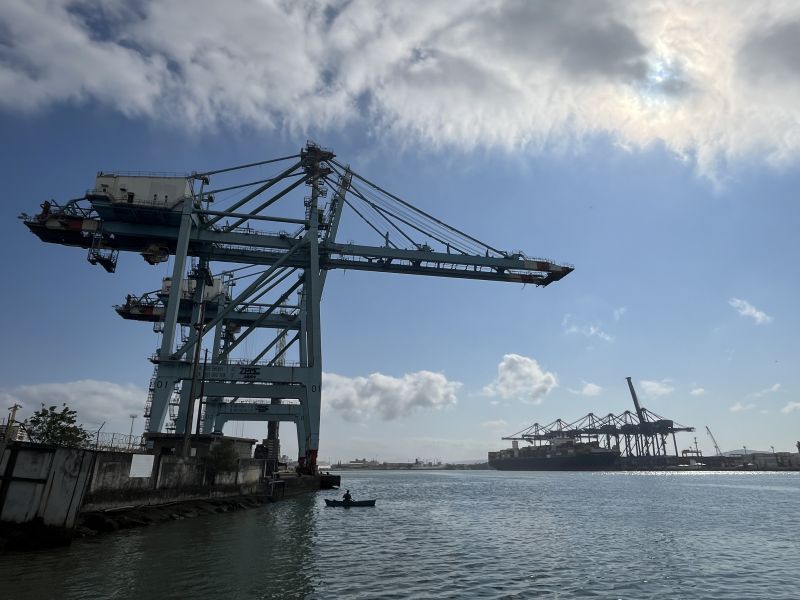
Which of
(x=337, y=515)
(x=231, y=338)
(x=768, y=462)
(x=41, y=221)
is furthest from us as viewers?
(x=768, y=462)

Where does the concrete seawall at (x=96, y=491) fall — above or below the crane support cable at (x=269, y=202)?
below

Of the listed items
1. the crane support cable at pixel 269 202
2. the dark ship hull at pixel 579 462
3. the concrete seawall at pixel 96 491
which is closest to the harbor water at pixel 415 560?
the concrete seawall at pixel 96 491

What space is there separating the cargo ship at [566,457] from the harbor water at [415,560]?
135 meters

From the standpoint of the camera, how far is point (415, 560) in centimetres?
1773

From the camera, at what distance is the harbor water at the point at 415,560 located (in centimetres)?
1334

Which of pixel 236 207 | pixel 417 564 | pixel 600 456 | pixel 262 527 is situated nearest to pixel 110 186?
pixel 236 207

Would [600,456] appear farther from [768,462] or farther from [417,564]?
[417,564]

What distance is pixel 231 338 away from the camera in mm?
67625

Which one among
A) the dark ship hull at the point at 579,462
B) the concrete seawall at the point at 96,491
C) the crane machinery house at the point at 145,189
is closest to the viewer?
the concrete seawall at the point at 96,491

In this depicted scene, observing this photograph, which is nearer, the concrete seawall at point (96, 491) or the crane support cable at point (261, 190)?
the concrete seawall at point (96, 491)

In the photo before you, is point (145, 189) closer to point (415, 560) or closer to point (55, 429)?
point (55, 429)

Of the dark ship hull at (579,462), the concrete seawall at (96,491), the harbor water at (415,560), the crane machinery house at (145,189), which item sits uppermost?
the crane machinery house at (145,189)

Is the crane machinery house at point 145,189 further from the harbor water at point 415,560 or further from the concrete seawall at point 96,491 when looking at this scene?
the harbor water at point 415,560

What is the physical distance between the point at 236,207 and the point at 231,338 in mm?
26771
